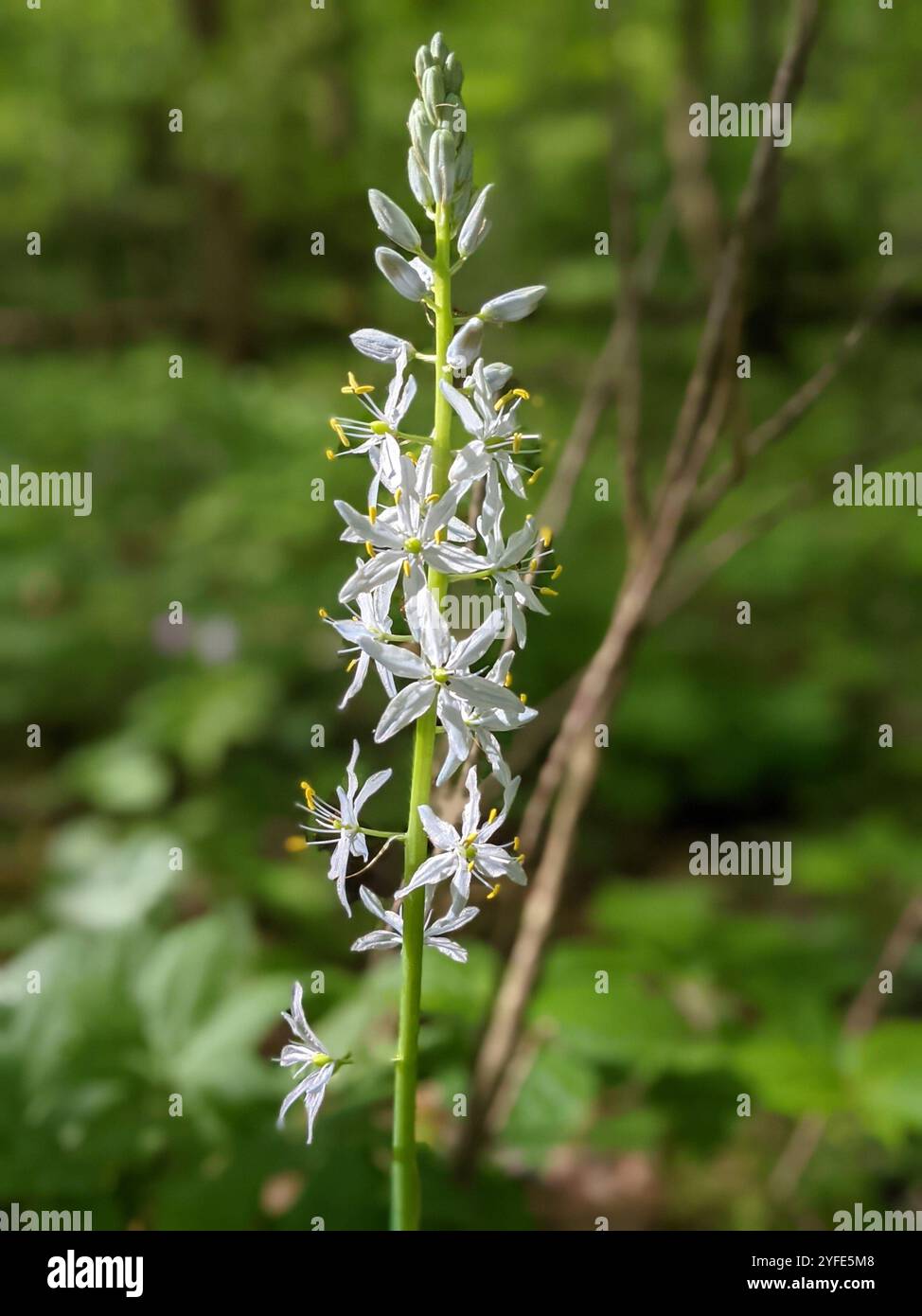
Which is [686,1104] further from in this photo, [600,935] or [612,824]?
[612,824]

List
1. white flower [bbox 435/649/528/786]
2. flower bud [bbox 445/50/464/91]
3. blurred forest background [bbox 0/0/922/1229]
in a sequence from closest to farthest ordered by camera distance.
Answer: white flower [bbox 435/649/528/786]
flower bud [bbox 445/50/464/91]
blurred forest background [bbox 0/0/922/1229]

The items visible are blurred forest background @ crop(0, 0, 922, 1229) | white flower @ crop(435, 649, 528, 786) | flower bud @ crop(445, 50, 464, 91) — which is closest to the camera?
white flower @ crop(435, 649, 528, 786)

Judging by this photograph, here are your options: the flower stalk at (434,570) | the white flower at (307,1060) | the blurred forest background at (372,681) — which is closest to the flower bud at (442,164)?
the flower stalk at (434,570)

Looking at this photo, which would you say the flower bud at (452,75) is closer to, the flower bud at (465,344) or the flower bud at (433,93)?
the flower bud at (433,93)

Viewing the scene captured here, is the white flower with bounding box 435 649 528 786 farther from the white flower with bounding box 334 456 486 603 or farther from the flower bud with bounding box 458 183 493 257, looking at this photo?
the flower bud with bounding box 458 183 493 257

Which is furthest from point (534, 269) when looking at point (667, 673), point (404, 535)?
point (404, 535)

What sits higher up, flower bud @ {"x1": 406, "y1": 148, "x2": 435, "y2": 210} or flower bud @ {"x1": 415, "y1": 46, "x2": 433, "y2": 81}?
flower bud @ {"x1": 415, "y1": 46, "x2": 433, "y2": 81}

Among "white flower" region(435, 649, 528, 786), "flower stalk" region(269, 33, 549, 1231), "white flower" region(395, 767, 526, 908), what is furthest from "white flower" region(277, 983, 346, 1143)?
"white flower" region(435, 649, 528, 786)
